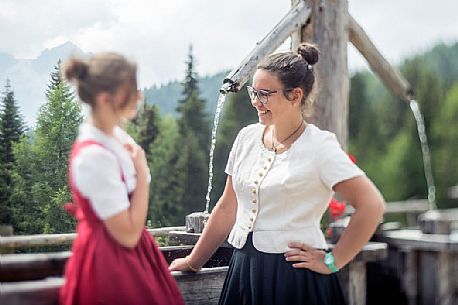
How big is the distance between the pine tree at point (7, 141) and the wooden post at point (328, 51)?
1739 mm

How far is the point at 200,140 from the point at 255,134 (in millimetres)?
8771

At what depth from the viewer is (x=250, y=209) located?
7.67 feet

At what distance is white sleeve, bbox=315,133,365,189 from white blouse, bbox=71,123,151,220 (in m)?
0.63

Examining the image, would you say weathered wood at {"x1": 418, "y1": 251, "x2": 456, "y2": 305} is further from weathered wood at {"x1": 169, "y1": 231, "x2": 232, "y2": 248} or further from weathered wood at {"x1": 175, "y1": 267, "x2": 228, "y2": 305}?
weathered wood at {"x1": 175, "y1": 267, "x2": 228, "y2": 305}

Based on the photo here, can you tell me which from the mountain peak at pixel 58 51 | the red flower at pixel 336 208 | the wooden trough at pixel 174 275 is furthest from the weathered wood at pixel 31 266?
the red flower at pixel 336 208

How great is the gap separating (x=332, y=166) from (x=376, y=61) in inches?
122

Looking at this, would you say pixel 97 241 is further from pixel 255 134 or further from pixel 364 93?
pixel 364 93

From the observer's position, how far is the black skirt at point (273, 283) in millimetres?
2271

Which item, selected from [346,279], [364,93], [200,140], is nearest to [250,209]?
[346,279]

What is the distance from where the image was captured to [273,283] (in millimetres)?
2301

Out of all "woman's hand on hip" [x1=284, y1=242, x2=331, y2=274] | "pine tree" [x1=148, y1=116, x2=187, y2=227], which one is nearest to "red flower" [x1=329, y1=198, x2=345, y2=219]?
"woman's hand on hip" [x1=284, y1=242, x2=331, y2=274]

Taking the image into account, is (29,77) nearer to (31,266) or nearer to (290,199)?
(31,266)

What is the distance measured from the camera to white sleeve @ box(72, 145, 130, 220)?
179 centimetres

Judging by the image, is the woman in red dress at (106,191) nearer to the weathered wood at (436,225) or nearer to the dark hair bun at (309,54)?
the dark hair bun at (309,54)
